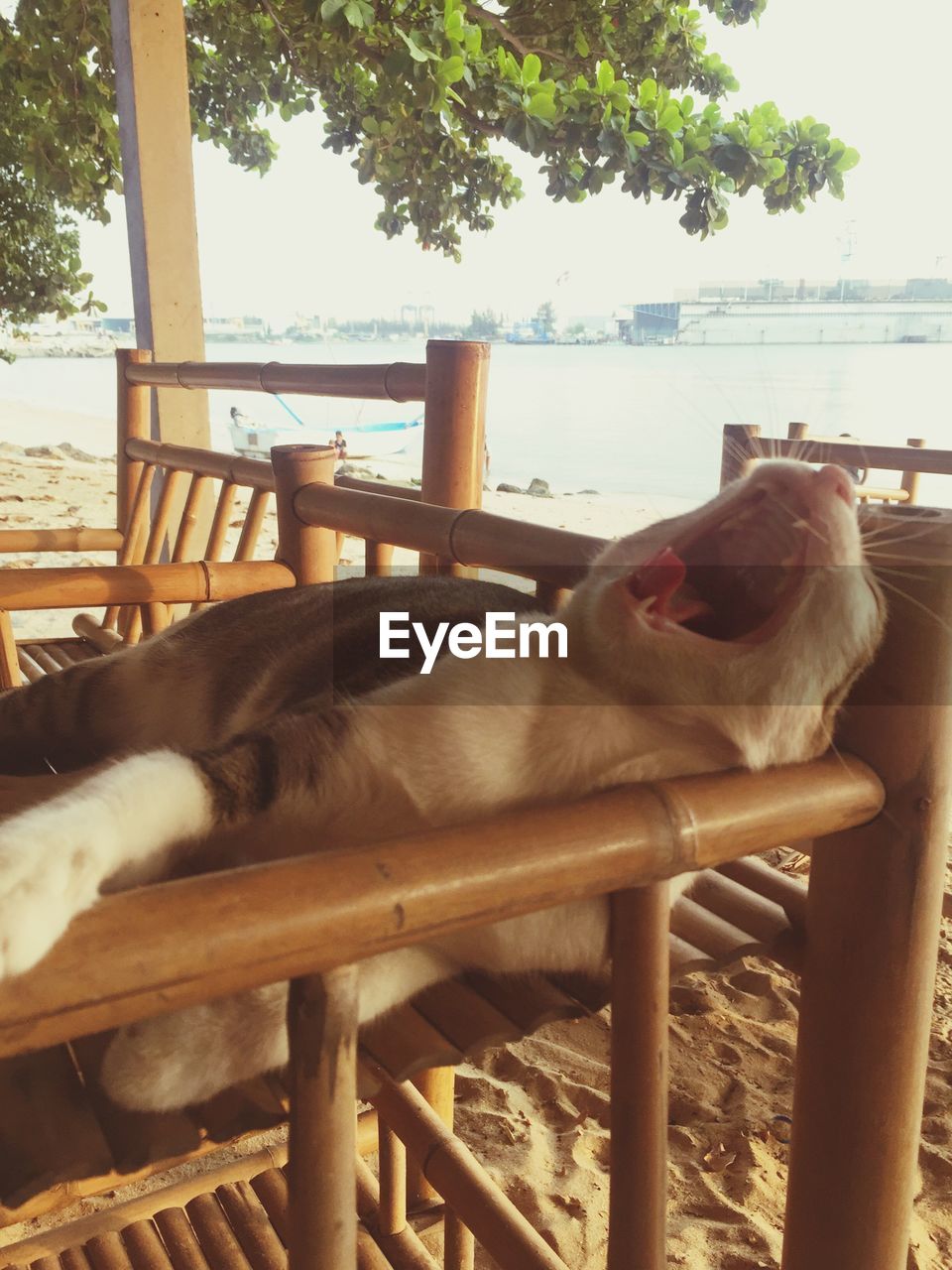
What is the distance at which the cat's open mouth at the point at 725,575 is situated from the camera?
100cm

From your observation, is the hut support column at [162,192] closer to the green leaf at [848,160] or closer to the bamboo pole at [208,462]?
the bamboo pole at [208,462]

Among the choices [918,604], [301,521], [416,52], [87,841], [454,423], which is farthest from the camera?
[416,52]

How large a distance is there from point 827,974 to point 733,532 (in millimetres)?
463

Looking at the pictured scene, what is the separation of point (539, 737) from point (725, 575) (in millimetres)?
301

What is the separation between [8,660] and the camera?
2113mm

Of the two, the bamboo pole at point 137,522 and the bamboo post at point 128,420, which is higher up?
the bamboo post at point 128,420

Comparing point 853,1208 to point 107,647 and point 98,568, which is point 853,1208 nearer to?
point 98,568

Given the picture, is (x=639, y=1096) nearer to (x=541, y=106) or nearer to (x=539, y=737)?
(x=539, y=737)

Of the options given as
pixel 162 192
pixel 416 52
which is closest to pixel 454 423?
pixel 162 192

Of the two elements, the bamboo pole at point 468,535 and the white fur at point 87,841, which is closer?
the white fur at point 87,841

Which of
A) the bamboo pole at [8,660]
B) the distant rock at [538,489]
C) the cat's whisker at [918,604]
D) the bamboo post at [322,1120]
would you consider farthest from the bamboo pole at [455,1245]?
the distant rock at [538,489]

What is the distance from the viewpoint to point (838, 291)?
9.26 feet

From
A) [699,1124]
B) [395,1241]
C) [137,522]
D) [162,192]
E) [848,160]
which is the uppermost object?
[848,160]

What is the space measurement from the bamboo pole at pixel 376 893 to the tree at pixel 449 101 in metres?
3.90
